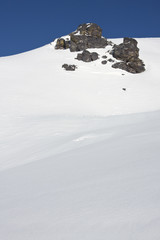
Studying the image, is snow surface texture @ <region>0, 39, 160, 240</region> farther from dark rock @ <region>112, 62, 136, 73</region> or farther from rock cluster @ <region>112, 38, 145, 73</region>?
rock cluster @ <region>112, 38, 145, 73</region>

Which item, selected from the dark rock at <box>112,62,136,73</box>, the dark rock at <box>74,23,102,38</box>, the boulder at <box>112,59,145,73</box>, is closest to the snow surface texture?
the dark rock at <box>112,62,136,73</box>

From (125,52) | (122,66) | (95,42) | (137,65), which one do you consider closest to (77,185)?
(122,66)

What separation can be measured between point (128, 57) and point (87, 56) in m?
6.97

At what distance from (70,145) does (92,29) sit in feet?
124

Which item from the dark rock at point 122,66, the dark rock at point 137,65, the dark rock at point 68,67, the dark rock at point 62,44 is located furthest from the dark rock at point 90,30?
the dark rock at point 68,67

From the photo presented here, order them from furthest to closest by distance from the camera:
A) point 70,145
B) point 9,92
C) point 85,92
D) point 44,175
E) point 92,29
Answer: point 92,29
point 85,92
point 9,92
point 70,145
point 44,175

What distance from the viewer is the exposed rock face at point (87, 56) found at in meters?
33.6

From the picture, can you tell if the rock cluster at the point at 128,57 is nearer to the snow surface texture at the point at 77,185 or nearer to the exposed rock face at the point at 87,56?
the exposed rock face at the point at 87,56

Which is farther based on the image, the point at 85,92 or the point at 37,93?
the point at 85,92

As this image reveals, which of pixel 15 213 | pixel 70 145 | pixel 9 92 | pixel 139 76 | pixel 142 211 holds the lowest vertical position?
pixel 139 76

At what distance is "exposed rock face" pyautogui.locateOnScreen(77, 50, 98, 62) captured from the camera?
33.6 meters

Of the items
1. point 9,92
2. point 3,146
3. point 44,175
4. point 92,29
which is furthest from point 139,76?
point 44,175

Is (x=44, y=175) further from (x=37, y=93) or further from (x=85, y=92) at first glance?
(x=85, y=92)

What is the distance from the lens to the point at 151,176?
3.11 m
